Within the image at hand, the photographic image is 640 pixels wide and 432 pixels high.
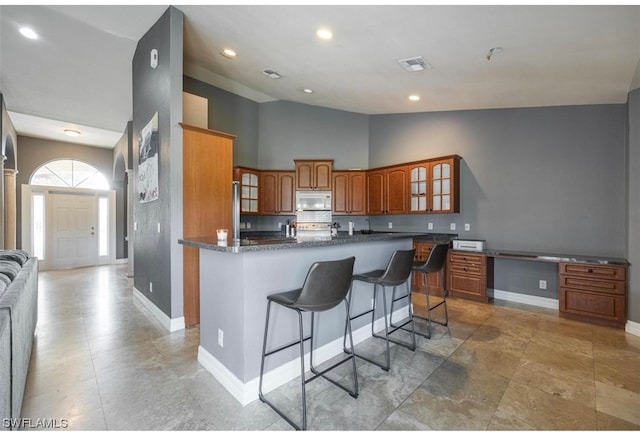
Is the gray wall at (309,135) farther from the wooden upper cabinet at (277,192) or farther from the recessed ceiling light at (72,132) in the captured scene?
the recessed ceiling light at (72,132)

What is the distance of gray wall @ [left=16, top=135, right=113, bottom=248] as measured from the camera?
21.7 ft

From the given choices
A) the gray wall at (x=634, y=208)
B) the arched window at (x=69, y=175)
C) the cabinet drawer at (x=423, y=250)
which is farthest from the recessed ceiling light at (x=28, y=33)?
the gray wall at (x=634, y=208)

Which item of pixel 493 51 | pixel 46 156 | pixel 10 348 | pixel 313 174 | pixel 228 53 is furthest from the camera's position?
pixel 46 156

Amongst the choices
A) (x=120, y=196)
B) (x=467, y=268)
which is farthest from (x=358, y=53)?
(x=120, y=196)

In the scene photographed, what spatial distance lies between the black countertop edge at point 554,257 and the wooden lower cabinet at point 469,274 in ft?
0.63

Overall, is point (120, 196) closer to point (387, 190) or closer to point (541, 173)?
point (387, 190)

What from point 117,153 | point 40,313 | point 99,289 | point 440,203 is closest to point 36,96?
point 117,153

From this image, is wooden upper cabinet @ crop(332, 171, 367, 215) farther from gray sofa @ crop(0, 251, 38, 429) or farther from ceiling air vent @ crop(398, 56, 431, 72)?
gray sofa @ crop(0, 251, 38, 429)

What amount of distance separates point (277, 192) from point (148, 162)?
287cm

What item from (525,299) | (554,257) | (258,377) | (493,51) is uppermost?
(493,51)

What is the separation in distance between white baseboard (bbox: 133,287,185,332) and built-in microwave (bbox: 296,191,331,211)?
320cm

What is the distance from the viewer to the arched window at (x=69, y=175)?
7.01 metres

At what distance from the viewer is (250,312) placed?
1.97 m

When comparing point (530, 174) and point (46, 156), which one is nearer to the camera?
point (530, 174)
